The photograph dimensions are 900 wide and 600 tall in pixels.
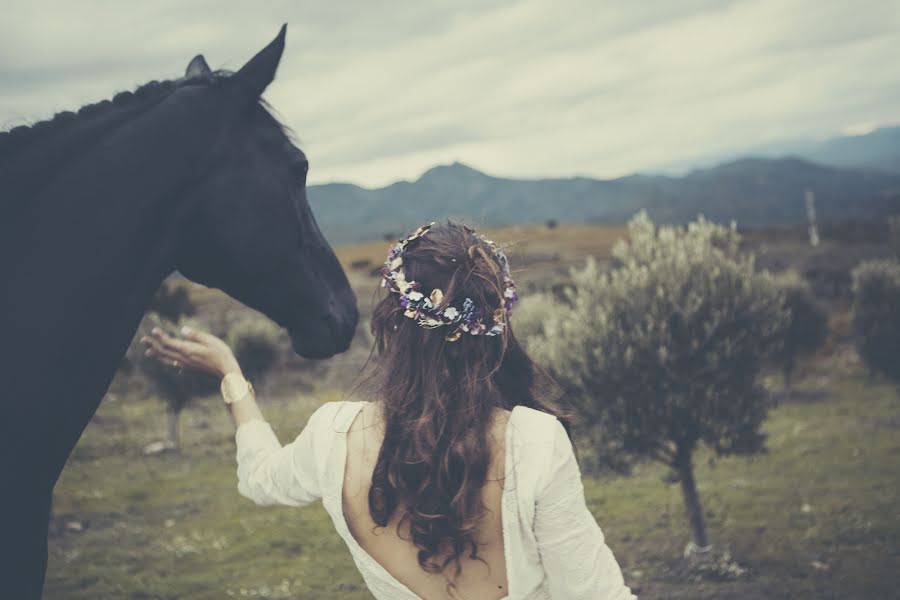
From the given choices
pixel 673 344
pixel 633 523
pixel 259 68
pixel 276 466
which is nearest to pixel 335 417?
pixel 276 466

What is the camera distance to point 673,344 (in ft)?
29.2

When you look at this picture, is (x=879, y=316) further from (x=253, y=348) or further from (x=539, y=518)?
(x=253, y=348)

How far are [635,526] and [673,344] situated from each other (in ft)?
14.0

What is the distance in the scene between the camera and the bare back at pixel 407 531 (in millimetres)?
2260

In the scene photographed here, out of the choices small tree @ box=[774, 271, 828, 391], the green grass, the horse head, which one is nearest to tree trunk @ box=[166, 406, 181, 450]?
the green grass

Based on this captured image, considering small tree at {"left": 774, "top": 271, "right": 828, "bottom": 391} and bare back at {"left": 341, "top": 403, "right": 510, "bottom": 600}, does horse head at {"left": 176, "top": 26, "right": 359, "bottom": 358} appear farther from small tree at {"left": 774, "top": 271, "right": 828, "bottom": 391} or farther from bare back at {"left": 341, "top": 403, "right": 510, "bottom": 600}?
small tree at {"left": 774, "top": 271, "right": 828, "bottom": 391}

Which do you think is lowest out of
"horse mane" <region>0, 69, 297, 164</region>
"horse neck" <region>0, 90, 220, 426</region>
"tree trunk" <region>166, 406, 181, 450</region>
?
"tree trunk" <region>166, 406, 181, 450</region>

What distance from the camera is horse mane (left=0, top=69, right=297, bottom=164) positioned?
2160 mm

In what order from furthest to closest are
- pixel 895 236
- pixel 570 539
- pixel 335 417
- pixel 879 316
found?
pixel 895 236
pixel 879 316
pixel 335 417
pixel 570 539

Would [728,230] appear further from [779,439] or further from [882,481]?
[779,439]

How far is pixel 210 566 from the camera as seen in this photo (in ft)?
35.4

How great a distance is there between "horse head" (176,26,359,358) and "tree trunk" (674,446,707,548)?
26.4ft

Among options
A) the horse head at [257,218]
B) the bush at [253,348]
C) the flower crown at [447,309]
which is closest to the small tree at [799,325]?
the bush at [253,348]

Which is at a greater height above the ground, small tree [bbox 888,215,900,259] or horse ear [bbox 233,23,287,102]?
horse ear [bbox 233,23,287,102]
